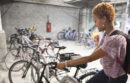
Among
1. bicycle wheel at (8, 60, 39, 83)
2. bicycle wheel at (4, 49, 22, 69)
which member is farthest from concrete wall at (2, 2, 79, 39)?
bicycle wheel at (8, 60, 39, 83)

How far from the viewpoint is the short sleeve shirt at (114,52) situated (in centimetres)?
90

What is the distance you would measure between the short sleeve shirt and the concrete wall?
8362mm

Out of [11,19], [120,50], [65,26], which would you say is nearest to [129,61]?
[120,50]

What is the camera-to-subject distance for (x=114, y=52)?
918 millimetres

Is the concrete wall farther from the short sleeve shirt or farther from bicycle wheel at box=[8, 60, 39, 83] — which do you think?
the short sleeve shirt

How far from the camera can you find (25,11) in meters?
8.52

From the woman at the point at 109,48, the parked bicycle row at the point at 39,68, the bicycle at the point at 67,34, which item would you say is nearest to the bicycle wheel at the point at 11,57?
the parked bicycle row at the point at 39,68

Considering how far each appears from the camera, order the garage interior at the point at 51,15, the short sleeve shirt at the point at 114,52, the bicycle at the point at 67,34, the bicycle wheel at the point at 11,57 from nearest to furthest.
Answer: the short sleeve shirt at the point at 114,52 → the bicycle wheel at the point at 11,57 → the garage interior at the point at 51,15 → the bicycle at the point at 67,34

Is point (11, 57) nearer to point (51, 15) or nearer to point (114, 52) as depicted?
point (114, 52)

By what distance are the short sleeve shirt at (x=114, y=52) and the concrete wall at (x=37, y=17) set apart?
27.4 ft

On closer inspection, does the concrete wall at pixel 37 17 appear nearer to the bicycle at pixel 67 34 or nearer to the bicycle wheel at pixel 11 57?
the bicycle at pixel 67 34

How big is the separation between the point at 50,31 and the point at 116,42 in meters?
8.90

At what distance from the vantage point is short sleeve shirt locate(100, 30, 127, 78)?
2.96 feet

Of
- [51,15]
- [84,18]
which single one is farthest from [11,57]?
[84,18]
